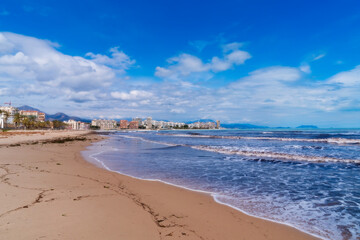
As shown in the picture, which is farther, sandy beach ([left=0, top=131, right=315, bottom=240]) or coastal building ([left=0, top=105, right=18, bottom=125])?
coastal building ([left=0, top=105, right=18, bottom=125])

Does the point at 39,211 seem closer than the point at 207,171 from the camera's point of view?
Yes

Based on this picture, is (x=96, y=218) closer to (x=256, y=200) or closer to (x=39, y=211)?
(x=39, y=211)

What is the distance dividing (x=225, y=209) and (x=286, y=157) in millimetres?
12631

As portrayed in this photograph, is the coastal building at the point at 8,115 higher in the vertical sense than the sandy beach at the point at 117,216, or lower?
higher

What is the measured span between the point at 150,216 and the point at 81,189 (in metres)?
3.08

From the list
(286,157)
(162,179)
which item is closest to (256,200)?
(162,179)

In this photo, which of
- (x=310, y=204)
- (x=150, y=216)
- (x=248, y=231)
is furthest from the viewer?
(x=310, y=204)

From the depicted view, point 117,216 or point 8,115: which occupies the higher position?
point 8,115

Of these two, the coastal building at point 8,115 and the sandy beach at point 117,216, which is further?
the coastal building at point 8,115

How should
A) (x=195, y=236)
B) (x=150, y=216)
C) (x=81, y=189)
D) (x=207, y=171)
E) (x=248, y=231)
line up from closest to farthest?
(x=195, y=236) → (x=248, y=231) → (x=150, y=216) → (x=81, y=189) → (x=207, y=171)

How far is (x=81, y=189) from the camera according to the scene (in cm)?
639

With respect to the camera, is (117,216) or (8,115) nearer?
(117,216)

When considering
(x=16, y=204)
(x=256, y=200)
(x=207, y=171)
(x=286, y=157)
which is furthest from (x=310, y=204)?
(x=286, y=157)

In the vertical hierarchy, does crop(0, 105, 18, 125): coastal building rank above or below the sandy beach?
above
